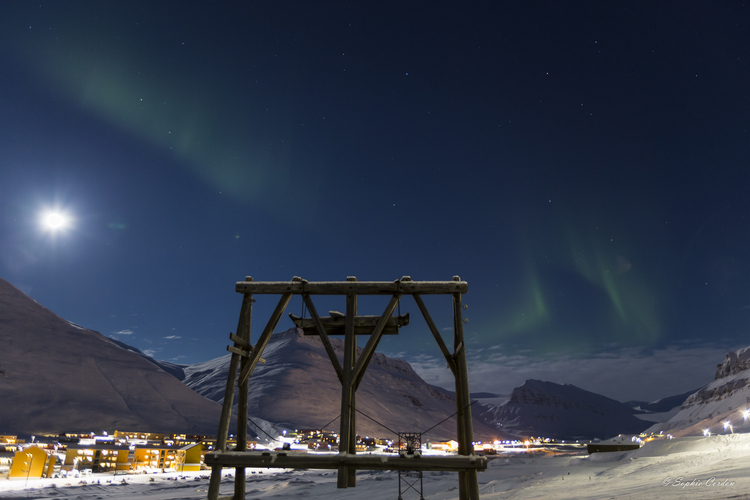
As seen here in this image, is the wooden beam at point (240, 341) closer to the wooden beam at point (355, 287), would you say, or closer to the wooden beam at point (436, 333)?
the wooden beam at point (355, 287)

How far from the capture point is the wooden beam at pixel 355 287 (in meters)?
10.5

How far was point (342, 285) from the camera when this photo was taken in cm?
1072

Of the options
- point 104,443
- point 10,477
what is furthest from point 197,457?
point 104,443

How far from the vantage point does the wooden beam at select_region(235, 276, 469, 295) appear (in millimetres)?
10500

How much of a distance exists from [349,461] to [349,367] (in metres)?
1.91

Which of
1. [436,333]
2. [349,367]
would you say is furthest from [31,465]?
[436,333]

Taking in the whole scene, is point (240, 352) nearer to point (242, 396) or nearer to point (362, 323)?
point (242, 396)

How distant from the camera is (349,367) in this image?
10250 millimetres

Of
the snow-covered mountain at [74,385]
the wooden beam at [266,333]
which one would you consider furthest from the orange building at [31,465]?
the snow-covered mountain at [74,385]

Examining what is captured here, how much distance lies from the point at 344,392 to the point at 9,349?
552 ft

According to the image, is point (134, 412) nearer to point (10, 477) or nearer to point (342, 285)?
point (10, 477)

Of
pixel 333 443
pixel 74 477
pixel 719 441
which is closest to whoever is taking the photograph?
pixel 719 441

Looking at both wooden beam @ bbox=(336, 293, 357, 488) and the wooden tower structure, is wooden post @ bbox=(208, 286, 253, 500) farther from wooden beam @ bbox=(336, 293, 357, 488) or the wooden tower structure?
wooden beam @ bbox=(336, 293, 357, 488)

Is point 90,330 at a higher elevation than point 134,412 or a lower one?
higher
